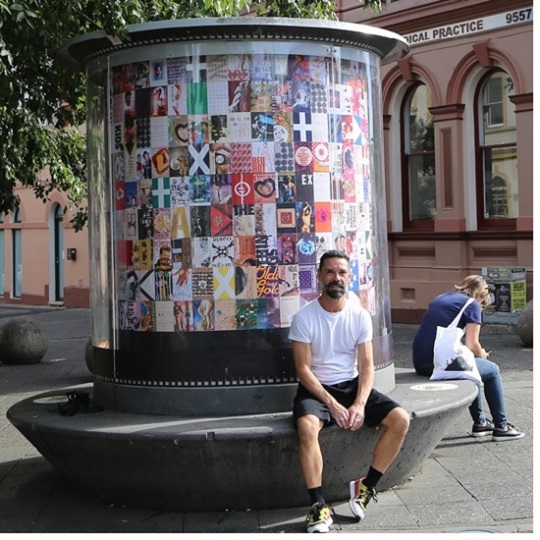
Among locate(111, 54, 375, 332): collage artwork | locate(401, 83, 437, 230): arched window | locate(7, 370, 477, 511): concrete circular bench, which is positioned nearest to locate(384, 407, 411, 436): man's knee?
locate(7, 370, 477, 511): concrete circular bench

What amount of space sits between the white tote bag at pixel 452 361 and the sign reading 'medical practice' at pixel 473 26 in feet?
37.3

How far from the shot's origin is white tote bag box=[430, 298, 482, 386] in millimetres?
8009

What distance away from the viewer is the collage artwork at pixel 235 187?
6.88m

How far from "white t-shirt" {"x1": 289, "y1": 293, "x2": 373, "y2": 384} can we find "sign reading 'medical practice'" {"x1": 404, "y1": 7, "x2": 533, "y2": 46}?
13.0 meters

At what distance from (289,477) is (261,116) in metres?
2.48

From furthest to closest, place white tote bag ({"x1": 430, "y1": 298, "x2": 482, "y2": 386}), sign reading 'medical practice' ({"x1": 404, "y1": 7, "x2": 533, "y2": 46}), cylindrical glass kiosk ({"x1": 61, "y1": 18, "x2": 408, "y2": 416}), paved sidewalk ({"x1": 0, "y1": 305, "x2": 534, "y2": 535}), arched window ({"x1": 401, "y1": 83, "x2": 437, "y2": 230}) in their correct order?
arched window ({"x1": 401, "y1": 83, "x2": 437, "y2": 230}) < sign reading 'medical practice' ({"x1": 404, "y1": 7, "x2": 533, "y2": 46}) < white tote bag ({"x1": 430, "y1": 298, "x2": 482, "y2": 386}) < cylindrical glass kiosk ({"x1": 61, "y1": 18, "x2": 408, "y2": 416}) < paved sidewalk ({"x1": 0, "y1": 305, "x2": 534, "y2": 535})

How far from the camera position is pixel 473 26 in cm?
1894

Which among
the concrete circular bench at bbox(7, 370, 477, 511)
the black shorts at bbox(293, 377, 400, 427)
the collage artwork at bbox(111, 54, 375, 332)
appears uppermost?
the collage artwork at bbox(111, 54, 375, 332)

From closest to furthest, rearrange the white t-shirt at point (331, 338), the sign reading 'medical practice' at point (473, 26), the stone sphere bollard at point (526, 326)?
the white t-shirt at point (331, 338) < the stone sphere bollard at point (526, 326) < the sign reading 'medical practice' at point (473, 26)

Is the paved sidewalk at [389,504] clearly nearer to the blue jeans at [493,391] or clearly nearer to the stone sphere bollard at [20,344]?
the blue jeans at [493,391]

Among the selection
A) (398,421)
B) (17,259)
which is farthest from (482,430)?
(17,259)

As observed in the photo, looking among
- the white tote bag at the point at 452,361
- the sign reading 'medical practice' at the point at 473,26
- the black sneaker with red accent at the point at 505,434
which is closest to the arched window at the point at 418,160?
the sign reading 'medical practice' at the point at 473,26

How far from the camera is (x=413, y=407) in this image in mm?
6688

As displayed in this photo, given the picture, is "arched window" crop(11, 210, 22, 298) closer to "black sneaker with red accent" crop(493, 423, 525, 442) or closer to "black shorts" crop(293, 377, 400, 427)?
"black sneaker with red accent" crop(493, 423, 525, 442)
